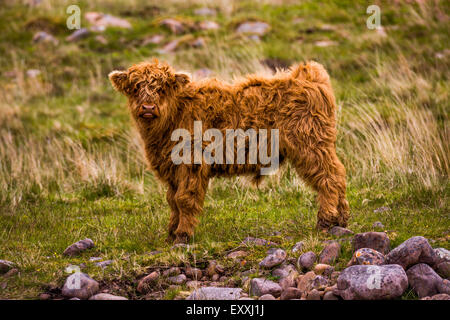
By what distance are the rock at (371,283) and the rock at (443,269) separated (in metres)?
0.43

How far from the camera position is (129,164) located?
374 inches

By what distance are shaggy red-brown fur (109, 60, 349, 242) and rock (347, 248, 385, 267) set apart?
115 centimetres

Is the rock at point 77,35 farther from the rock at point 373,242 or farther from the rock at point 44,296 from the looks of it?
the rock at point 373,242

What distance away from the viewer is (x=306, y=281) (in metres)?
4.34

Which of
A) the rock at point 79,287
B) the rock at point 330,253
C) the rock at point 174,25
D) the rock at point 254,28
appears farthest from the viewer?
the rock at point 174,25

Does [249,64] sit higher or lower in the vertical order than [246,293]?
higher

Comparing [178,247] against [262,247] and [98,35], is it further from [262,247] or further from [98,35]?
[98,35]

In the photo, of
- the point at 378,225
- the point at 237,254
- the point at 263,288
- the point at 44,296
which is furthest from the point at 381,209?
the point at 44,296

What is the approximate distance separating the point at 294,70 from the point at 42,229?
3.51 m

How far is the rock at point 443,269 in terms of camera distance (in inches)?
170

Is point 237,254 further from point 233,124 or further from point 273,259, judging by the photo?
point 233,124

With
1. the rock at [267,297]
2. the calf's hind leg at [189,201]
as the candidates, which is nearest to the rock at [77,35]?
the calf's hind leg at [189,201]
